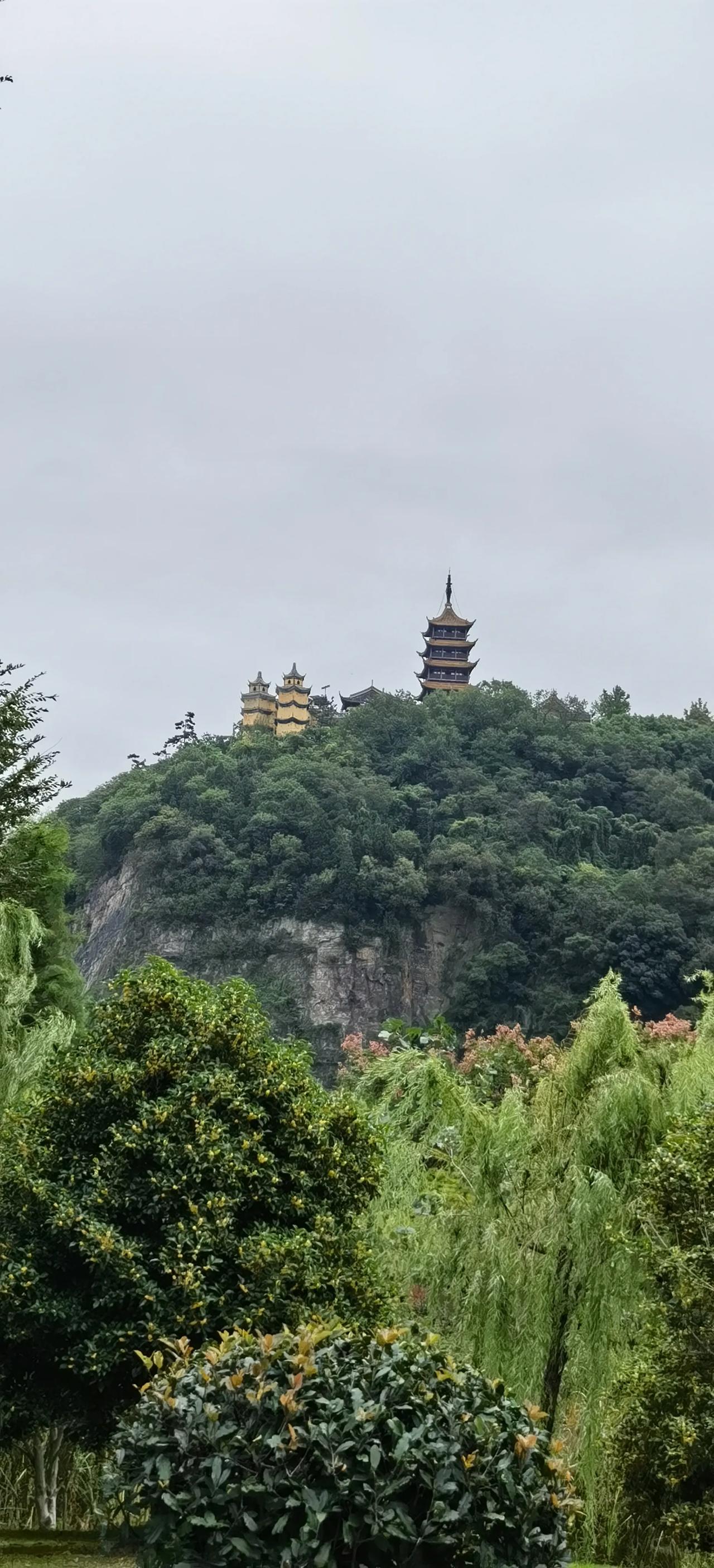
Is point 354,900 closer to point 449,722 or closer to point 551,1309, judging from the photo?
point 449,722

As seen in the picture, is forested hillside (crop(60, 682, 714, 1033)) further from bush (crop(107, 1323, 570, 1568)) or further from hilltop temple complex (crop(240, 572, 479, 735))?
bush (crop(107, 1323, 570, 1568))

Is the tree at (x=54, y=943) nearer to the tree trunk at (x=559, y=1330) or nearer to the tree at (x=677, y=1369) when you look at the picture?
the tree trunk at (x=559, y=1330)

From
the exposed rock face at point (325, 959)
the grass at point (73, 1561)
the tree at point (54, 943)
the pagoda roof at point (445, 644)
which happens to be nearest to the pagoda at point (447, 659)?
the pagoda roof at point (445, 644)

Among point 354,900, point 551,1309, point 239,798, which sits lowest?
point 551,1309

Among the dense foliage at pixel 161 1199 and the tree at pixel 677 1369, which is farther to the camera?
the tree at pixel 677 1369

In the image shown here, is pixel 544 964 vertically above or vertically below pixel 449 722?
below

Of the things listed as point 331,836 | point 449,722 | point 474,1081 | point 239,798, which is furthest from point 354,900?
point 474,1081

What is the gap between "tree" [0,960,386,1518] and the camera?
7.02 meters

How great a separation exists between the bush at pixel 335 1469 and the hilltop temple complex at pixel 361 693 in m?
78.3

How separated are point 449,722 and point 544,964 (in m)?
21.5

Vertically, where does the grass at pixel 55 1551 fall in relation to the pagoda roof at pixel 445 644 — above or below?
below

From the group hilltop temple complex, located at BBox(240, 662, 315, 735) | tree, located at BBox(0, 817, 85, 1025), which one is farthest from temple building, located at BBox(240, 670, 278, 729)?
tree, located at BBox(0, 817, 85, 1025)

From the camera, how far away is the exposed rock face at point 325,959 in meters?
64.4

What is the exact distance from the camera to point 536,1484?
484cm
